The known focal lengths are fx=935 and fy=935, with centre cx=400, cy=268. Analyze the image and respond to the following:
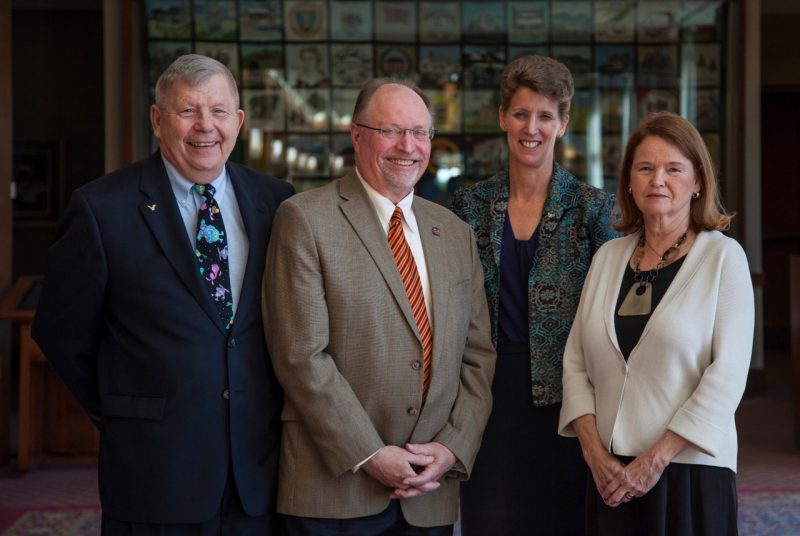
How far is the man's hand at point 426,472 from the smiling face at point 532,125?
3.19ft

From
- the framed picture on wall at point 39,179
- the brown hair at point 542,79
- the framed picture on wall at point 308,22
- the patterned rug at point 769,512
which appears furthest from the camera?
the framed picture on wall at point 39,179

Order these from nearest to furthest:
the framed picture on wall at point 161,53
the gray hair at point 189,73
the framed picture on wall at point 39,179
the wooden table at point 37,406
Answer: the gray hair at point 189,73
the wooden table at point 37,406
the framed picture on wall at point 161,53
the framed picture on wall at point 39,179

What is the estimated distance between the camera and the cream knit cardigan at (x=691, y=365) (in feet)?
7.67

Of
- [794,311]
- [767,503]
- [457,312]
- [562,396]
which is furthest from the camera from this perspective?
[794,311]

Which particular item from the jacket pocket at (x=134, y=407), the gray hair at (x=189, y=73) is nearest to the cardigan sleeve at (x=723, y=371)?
the jacket pocket at (x=134, y=407)

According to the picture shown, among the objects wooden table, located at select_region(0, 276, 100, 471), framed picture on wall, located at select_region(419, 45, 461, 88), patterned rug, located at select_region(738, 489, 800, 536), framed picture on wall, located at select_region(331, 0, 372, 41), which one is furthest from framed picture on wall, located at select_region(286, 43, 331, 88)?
patterned rug, located at select_region(738, 489, 800, 536)

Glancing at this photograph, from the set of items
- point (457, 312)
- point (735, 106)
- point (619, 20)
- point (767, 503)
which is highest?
point (619, 20)

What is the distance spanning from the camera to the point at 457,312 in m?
2.52

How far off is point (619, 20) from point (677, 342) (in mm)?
6558

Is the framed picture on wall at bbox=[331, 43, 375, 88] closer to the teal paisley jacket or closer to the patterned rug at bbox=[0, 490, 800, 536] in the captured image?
the patterned rug at bbox=[0, 490, 800, 536]

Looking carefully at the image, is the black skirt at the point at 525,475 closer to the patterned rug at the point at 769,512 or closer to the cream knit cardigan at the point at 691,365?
the cream knit cardigan at the point at 691,365

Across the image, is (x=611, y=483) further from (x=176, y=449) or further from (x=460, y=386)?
(x=176, y=449)

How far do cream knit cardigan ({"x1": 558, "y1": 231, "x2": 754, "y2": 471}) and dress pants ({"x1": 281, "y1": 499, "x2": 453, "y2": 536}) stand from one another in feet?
1.90

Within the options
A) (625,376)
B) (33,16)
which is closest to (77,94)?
(33,16)
